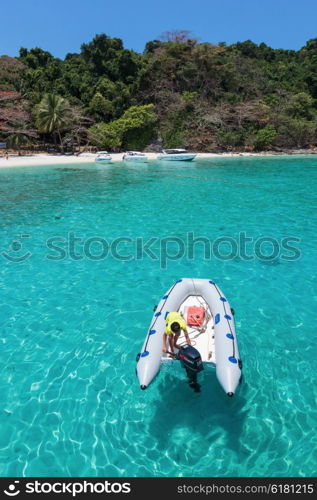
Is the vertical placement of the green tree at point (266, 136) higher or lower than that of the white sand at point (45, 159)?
higher

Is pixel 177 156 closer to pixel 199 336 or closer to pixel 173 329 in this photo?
pixel 199 336

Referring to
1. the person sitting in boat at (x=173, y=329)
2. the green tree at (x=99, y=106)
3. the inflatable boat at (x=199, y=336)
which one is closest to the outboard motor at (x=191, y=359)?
the inflatable boat at (x=199, y=336)

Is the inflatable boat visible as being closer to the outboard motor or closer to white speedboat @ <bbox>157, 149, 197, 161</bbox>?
the outboard motor

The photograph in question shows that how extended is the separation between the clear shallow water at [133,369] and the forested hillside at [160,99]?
3753 centimetres

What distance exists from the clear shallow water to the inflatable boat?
60 cm

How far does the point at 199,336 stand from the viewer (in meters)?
5.98

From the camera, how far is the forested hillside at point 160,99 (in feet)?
155

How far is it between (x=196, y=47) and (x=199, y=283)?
59591mm

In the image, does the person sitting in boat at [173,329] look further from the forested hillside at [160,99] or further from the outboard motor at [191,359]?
the forested hillside at [160,99]

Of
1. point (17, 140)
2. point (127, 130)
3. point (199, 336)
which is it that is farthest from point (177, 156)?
point (199, 336)

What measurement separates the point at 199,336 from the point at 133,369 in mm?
1422

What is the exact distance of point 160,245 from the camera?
12352 mm
